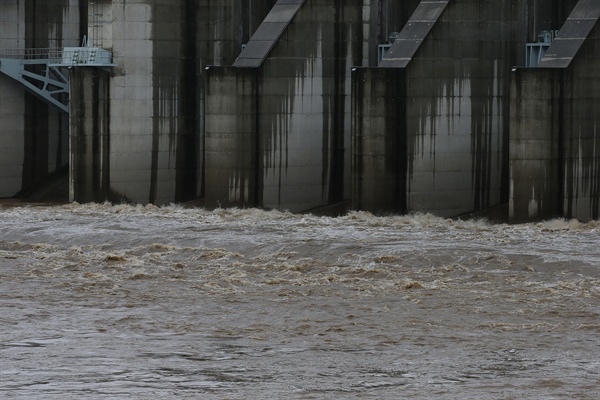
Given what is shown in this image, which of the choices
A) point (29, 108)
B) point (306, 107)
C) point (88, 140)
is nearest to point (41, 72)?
point (29, 108)

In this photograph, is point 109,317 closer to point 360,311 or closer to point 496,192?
point 360,311

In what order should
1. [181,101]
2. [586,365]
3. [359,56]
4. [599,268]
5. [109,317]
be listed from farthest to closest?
[181,101] < [359,56] < [599,268] < [109,317] < [586,365]

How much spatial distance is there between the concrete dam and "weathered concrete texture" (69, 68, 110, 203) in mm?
53

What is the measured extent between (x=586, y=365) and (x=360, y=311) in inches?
200

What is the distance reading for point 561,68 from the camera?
103ft

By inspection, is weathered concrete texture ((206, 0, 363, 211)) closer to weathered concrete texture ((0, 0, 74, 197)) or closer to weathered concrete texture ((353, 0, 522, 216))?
weathered concrete texture ((353, 0, 522, 216))

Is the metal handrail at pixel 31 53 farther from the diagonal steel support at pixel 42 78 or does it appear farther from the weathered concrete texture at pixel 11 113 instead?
the diagonal steel support at pixel 42 78

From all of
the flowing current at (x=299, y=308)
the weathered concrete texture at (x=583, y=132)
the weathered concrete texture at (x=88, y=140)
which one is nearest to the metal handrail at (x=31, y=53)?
the weathered concrete texture at (x=88, y=140)

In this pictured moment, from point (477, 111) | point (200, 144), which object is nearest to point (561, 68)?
point (477, 111)

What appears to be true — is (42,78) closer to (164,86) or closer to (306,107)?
(164,86)

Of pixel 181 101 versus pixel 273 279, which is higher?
pixel 181 101

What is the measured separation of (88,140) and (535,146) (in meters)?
12.8

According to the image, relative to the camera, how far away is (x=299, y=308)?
2359cm

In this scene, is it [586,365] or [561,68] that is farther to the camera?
[561,68]
